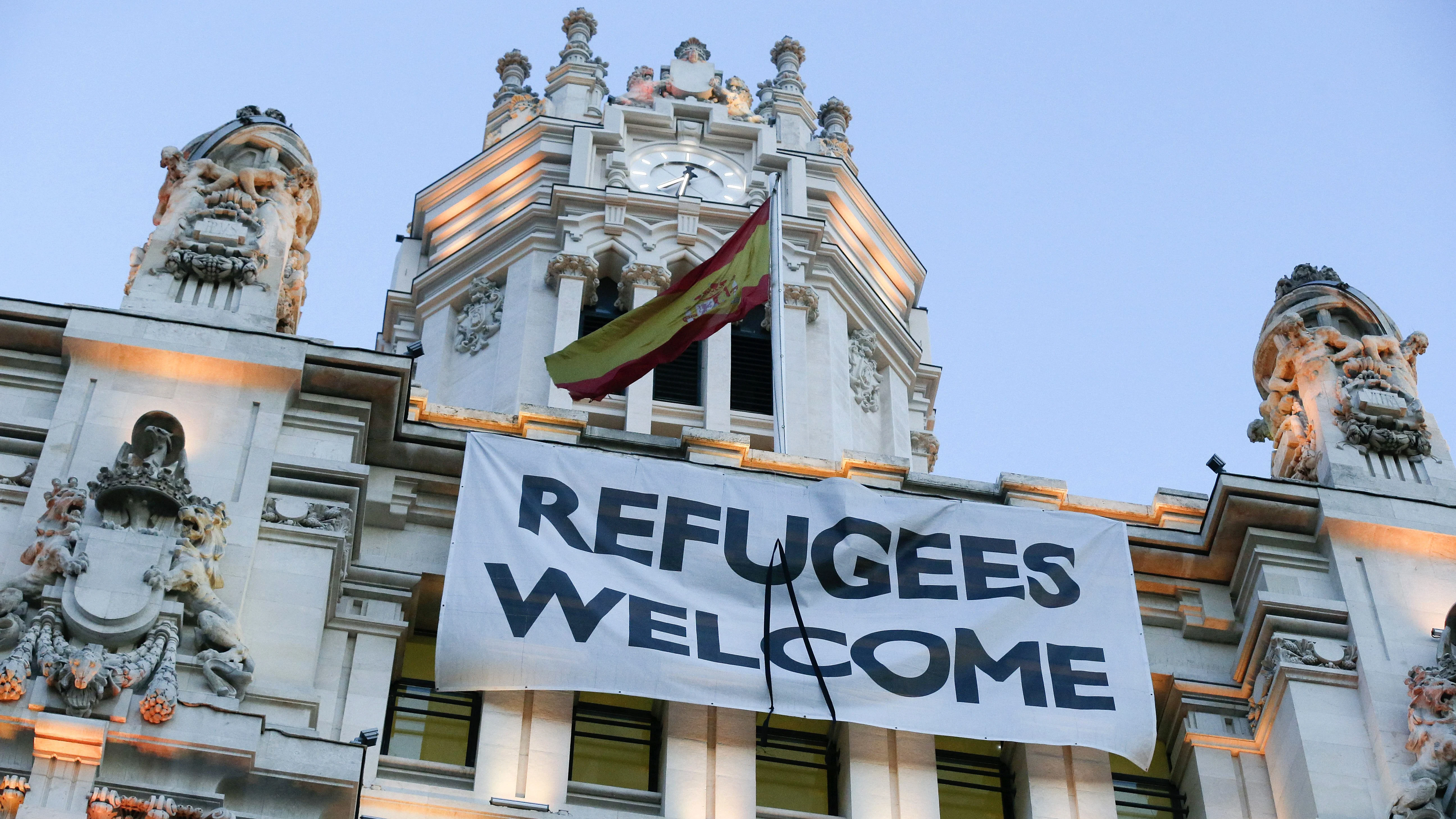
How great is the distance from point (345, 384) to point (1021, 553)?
8896 mm

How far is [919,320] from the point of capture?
53.0 meters

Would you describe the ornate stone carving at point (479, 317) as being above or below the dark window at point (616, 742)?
above

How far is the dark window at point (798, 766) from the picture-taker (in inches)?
1155

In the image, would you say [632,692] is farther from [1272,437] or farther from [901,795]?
[1272,437]

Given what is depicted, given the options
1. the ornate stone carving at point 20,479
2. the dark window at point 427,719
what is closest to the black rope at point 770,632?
the dark window at point 427,719

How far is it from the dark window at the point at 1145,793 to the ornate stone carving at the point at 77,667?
1161 centimetres

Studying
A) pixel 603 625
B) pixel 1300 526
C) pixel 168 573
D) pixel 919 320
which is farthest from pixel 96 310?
pixel 919 320

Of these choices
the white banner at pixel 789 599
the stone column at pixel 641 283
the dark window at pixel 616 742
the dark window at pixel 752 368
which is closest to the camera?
the dark window at pixel 616 742

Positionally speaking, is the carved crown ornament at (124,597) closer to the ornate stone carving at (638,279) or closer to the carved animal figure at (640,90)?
the ornate stone carving at (638,279)

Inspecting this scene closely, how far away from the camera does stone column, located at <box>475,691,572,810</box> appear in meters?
27.8

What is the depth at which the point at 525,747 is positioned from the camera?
1117 inches

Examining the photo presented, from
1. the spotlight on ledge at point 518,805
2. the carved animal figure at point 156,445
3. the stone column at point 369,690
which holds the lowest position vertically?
the spotlight on ledge at point 518,805

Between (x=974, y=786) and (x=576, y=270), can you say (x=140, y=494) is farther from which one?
(x=576, y=270)

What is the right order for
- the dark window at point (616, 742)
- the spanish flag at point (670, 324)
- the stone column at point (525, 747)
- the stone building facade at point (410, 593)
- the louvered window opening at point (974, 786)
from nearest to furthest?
1. the stone building facade at point (410, 593)
2. the stone column at point (525, 747)
3. the dark window at point (616, 742)
4. the louvered window opening at point (974, 786)
5. the spanish flag at point (670, 324)
